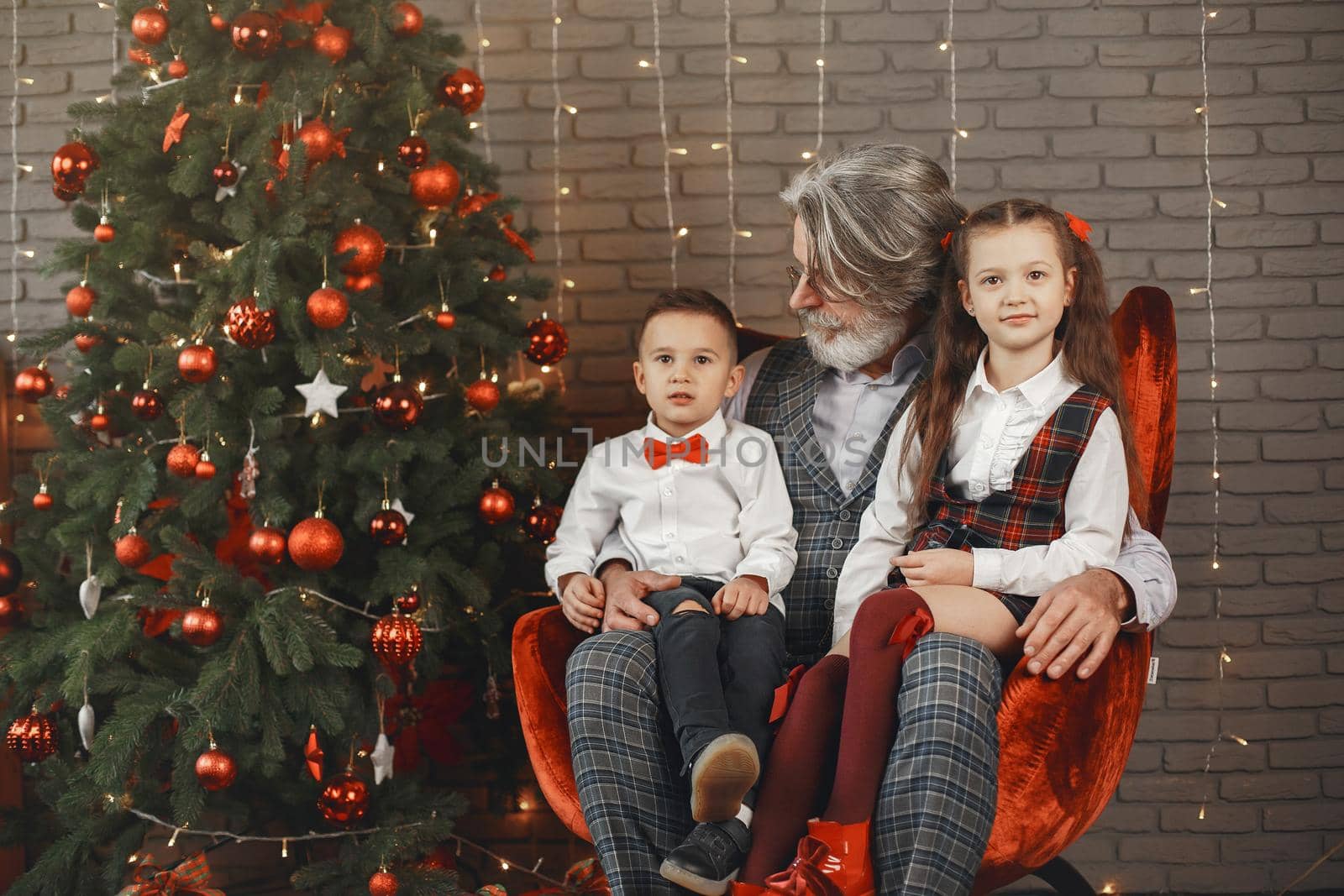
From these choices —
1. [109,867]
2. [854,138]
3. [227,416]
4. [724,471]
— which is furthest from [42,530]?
[854,138]

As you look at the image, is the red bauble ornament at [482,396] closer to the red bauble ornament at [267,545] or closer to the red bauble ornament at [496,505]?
the red bauble ornament at [496,505]

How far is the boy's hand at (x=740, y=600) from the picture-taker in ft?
6.42

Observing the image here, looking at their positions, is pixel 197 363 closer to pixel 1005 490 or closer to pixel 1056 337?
pixel 1005 490

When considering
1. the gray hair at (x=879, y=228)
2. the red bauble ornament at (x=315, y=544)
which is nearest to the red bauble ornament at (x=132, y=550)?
the red bauble ornament at (x=315, y=544)

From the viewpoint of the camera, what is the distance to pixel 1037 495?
1849 mm

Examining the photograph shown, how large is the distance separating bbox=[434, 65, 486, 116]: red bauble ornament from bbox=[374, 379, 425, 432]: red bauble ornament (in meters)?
0.71

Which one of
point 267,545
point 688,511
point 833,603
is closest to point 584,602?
point 688,511

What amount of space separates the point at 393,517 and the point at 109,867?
0.95 meters

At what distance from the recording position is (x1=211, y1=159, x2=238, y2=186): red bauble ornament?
7.04 feet

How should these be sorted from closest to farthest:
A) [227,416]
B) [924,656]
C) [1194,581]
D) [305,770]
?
[924,656]
[227,416]
[305,770]
[1194,581]

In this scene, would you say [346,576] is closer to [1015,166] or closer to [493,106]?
[493,106]

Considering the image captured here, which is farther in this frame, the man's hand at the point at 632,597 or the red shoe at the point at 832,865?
the man's hand at the point at 632,597

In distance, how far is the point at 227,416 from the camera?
217cm

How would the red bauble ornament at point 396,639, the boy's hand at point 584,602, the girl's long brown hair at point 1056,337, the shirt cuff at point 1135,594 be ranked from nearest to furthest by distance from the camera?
the shirt cuff at point 1135,594
the girl's long brown hair at point 1056,337
the boy's hand at point 584,602
the red bauble ornament at point 396,639
